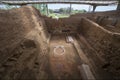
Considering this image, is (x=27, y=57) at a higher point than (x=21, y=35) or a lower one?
lower

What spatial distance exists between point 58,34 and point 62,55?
448cm

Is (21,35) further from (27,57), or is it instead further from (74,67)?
(74,67)

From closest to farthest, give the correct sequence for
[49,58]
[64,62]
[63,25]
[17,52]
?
[17,52] → [64,62] → [49,58] → [63,25]

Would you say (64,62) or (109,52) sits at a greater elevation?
(109,52)

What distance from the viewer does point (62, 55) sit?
6988 mm

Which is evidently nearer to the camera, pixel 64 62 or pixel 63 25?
pixel 64 62

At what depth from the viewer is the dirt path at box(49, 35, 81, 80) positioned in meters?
5.12

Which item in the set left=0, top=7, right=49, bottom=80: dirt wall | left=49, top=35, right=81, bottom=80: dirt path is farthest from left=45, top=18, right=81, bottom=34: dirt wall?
left=0, top=7, right=49, bottom=80: dirt wall

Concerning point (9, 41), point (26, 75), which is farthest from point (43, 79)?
point (9, 41)

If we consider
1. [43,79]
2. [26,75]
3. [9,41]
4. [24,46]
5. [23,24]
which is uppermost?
[23,24]

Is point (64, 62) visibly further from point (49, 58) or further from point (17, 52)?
point (17, 52)

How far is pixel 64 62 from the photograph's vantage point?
6215 mm

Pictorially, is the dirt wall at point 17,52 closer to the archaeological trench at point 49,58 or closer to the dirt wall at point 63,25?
the archaeological trench at point 49,58

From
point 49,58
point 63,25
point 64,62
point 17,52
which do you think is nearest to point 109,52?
point 64,62
